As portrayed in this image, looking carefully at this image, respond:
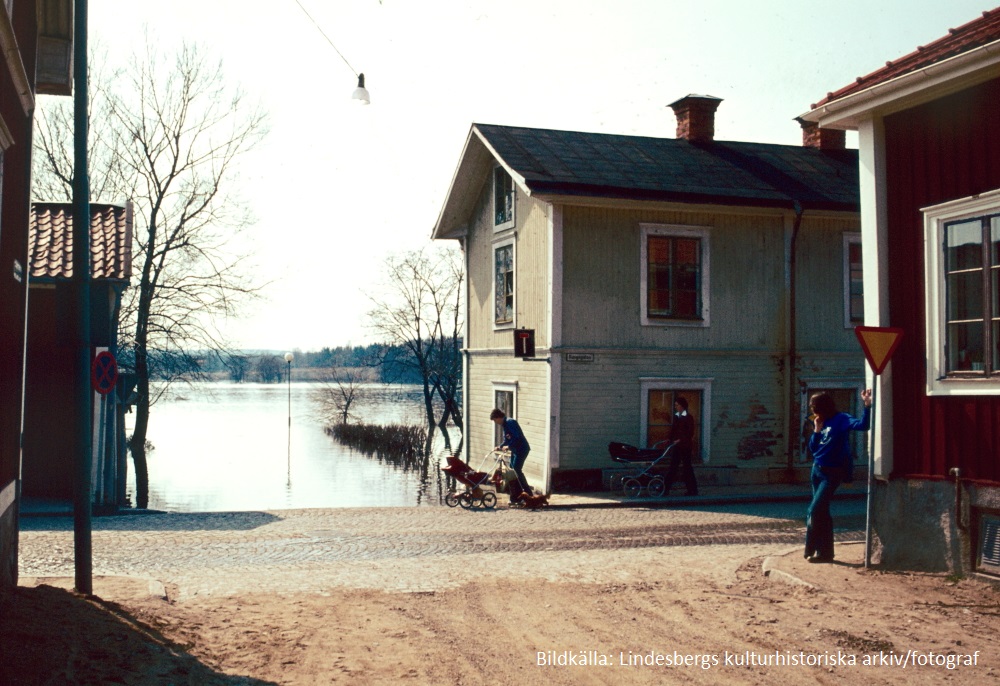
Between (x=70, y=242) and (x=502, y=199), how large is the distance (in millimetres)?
9129

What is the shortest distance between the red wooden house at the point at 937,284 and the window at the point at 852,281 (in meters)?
10.9

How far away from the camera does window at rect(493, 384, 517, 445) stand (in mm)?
21703

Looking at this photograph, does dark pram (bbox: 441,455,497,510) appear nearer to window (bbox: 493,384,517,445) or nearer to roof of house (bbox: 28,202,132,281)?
window (bbox: 493,384,517,445)

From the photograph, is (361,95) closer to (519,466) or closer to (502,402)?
(519,466)

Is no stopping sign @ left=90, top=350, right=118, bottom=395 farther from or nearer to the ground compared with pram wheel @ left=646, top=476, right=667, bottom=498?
farther from the ground

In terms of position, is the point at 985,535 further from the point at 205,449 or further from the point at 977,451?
the point at 205,449

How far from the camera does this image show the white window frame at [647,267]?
1981 centimetres

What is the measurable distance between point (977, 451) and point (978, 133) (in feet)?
9.86

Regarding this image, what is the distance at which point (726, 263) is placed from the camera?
66.7ft

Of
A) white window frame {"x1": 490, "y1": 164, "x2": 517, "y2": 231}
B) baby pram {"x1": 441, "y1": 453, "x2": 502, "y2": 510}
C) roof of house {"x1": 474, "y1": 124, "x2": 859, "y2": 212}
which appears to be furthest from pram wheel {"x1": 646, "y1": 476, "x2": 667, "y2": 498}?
white window frame {"x1": 490, "y1": 164, "x2": 517, "y2": 231}

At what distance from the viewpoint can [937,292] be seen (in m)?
9.81

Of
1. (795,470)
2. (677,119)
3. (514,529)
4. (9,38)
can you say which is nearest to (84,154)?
(9,38)

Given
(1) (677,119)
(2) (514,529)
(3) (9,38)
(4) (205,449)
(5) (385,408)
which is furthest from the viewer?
(5) (385,408)

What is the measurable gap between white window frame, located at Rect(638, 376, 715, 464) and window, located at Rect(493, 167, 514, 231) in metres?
4.86
